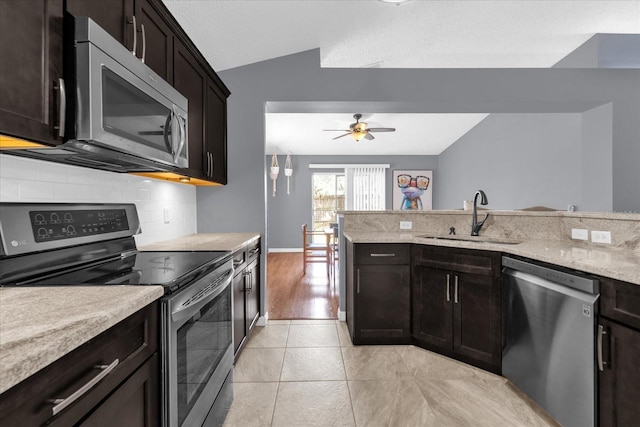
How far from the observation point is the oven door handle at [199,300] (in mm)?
1127

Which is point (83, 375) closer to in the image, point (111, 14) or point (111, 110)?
point (111, 110)

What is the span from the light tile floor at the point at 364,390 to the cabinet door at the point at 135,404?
0.84 metres

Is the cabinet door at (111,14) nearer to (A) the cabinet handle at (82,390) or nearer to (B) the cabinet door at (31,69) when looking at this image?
(B) the cabinet door at (31,69)

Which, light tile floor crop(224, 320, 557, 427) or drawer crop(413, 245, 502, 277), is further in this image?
drawer crop(413, 245, 502, 277)

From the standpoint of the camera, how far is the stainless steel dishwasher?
4.71 ft

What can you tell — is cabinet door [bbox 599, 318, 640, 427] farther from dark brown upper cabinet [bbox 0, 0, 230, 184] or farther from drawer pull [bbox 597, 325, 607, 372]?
dark brown upper cabinet [bbox 0, 0, 230, 184]

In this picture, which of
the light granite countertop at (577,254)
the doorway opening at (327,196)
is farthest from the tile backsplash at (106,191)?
the doorway opening at (327,196)

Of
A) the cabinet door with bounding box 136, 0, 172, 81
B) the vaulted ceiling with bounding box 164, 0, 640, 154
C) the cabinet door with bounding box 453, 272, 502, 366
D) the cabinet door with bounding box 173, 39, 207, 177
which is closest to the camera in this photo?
the cabinet door with bounding box 136, 0, 172, 81

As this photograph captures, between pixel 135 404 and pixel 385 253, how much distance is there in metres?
1.93

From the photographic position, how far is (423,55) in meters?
3.63

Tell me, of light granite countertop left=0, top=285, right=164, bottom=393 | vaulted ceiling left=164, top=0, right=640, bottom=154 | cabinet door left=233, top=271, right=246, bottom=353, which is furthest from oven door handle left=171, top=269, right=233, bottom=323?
vaulted ceiling left=164, top=0, right=640, bottom=154

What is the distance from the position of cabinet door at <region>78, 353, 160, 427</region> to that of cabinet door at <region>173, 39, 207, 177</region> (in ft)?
4.80

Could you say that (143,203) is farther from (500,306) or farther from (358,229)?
(500,306)

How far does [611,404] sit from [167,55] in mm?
2748
